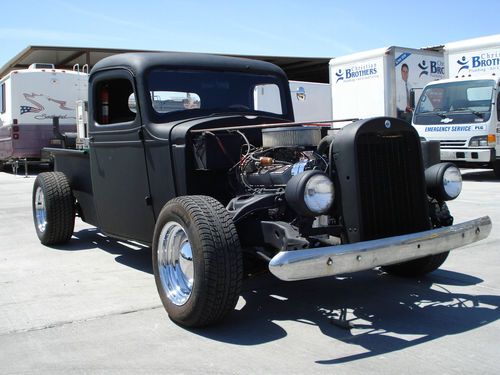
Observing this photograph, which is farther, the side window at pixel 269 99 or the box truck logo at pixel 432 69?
the box truck logo at pixel 432 69

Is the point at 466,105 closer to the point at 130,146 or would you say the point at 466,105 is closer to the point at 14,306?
the point at 130,146

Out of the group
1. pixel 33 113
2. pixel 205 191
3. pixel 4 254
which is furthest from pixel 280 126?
pixel 33 113

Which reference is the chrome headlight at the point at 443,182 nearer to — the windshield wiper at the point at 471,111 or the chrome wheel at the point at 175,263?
the chrome wheel at the point at 175,263

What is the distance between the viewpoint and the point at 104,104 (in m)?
5.38

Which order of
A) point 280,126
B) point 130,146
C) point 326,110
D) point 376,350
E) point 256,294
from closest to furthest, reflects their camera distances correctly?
point 376,350 → point 280,126 → point 256,294 → point 130,146 → point 326,110

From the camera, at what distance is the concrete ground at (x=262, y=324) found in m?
3.19

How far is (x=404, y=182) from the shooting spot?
3936 millimetres

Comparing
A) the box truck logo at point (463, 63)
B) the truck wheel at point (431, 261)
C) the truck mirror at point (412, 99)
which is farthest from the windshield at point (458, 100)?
the truck wheel at point (431, 261)

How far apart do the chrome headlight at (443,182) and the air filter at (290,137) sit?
94 cm

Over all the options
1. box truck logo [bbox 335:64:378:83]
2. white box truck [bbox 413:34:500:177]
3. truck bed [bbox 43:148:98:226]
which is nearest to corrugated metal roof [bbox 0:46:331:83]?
box truck logo [bbox 335:64:378:83]

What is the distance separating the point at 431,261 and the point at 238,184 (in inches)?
66.5

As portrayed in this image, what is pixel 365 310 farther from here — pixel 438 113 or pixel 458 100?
pixel 458 100

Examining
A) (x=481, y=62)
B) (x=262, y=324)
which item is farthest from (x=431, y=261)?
(x=481, y=62)

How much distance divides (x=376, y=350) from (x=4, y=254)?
4420 mm
